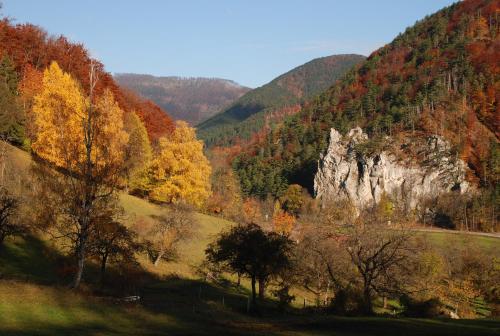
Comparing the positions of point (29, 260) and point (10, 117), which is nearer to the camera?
point (29, 260)

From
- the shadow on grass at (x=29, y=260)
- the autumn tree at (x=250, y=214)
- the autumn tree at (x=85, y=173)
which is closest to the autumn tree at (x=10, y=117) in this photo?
the shadow on grass at (x=29, y=260)

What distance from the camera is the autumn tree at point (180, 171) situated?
64938 mm

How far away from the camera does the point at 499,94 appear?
652 feet

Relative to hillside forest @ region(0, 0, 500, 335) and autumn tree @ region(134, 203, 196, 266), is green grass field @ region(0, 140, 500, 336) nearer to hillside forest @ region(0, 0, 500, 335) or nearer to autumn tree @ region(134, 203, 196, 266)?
hillside forest @ region(0, 0, 500, 335)

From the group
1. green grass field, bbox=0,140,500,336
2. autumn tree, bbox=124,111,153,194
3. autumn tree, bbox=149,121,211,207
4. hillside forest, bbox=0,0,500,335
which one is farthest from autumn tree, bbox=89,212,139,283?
autumn tree, bbox=124,111,153,194

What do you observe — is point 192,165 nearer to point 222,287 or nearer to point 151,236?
point 151,236

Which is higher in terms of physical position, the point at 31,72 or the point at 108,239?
the point at 31,72

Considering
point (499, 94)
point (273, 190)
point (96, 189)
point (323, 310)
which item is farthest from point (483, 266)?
point (499, 94)

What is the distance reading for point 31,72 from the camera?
80000 millimetres

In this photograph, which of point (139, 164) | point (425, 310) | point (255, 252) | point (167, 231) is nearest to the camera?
point (255, 252)

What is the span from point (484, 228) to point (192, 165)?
104 m

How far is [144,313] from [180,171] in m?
38.6

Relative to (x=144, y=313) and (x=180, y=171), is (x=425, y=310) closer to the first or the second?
(x=144, y=313)

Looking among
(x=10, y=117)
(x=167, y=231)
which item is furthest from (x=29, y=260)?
(x=10, y=117)
